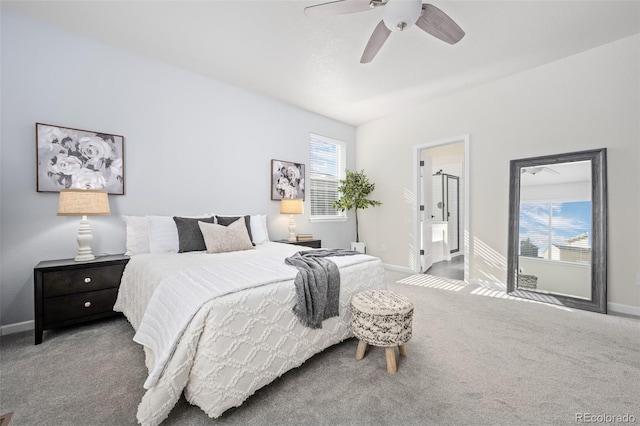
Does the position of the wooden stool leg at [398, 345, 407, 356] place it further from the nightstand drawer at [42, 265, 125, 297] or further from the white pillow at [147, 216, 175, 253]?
the nightstand drawer at [42, 265, 125, 297]

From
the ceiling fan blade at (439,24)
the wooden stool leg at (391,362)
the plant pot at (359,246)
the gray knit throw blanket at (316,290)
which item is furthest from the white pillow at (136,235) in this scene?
the plant pot at (359,246)

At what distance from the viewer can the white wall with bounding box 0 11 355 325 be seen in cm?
239

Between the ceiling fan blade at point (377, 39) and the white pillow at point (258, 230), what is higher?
Result: the ceiling fan blade at point (377, 39)

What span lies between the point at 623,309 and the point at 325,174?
4294 millimetres

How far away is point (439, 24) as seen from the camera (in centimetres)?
203

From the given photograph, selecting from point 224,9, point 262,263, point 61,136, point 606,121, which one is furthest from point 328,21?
point 606,121

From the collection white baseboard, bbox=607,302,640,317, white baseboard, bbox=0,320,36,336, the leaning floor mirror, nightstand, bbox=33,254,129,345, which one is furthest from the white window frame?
white baseboard, bbox=607,302,640,317

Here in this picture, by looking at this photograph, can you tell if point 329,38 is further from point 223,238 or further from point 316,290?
point 316,290

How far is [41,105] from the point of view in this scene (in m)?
2.50

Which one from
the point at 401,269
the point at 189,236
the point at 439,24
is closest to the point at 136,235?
the point at 189,236

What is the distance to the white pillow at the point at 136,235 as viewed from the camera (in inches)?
109

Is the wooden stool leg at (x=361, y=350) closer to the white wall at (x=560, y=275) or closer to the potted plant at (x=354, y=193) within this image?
the white wall at (x=560, y=275)

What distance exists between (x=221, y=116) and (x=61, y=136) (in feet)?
5.57

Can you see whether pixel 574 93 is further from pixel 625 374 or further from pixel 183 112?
pixel 183 112
